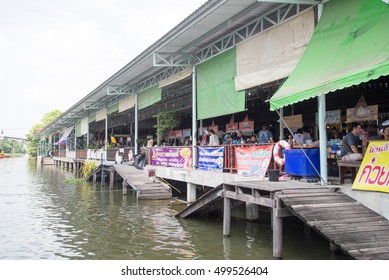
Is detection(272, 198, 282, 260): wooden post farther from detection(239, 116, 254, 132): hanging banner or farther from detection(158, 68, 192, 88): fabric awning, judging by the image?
detection(239, 116, 254, 132): hanging banner

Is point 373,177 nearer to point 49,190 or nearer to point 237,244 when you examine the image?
point 237,244

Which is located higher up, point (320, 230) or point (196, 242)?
point (320, 230)

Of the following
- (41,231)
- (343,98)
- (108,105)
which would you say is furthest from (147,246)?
(108,105)

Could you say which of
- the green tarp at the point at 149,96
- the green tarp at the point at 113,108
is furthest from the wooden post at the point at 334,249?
the green tarp at the point at 113,108

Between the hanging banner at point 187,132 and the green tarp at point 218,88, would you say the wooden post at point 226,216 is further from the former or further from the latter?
the hanging banner at point 187,132

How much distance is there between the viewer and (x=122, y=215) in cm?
1234

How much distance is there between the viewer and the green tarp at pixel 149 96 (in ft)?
58.1

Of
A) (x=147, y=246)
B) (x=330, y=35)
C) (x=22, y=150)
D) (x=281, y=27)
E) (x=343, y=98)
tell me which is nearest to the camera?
(x=330, y=35)

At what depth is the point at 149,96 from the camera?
18625 mm

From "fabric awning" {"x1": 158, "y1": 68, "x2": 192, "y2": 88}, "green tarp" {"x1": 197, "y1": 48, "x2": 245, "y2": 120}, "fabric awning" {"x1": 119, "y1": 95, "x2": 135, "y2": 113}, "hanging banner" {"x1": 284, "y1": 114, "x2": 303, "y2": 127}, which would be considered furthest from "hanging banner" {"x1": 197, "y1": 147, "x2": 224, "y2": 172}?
"fabric awning" {"x1": 119, "y1": 95, "x2": 135, "y2": 113}

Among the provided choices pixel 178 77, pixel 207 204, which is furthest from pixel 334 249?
pixel 178 77

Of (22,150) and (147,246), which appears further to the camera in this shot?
(22,150)

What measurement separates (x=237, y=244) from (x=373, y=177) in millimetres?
3278

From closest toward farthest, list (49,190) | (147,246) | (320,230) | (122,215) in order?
(320,230)
(147,246)
(122,215)
(49,190)
